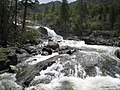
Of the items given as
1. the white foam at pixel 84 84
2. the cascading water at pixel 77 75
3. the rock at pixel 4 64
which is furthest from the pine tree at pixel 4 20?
the white foam at pixel 84 84

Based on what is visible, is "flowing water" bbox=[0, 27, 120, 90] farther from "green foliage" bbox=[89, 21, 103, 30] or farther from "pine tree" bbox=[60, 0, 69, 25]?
"pine tree" bbox=[60, 0, 69, 25]

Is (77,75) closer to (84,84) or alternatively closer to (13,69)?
(84,84)

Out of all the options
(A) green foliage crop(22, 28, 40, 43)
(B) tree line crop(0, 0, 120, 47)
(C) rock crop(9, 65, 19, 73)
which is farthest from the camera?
(A) green foliage crop(22, 28, 40, 43)

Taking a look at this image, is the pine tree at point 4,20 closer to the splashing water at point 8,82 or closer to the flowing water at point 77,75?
the flowing water at point 77,75

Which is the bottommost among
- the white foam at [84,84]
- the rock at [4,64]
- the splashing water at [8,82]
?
the splashing water at [8,82]

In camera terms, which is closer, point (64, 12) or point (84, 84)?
point (84, 84)

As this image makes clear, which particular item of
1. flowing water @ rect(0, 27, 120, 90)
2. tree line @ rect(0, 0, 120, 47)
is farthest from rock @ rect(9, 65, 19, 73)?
tree line @ rect(0, 0, 120, 47)

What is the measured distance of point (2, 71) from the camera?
851 inches

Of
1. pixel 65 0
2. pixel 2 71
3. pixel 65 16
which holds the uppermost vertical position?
pixel 65 0

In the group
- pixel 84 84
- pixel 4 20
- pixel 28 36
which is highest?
pixel 4 20

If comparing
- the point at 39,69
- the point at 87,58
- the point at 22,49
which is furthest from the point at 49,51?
the point at 39,69

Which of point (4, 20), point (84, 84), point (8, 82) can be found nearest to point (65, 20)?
point (4, 20)

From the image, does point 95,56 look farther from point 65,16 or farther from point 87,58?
point 65,16

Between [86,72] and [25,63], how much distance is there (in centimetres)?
747
